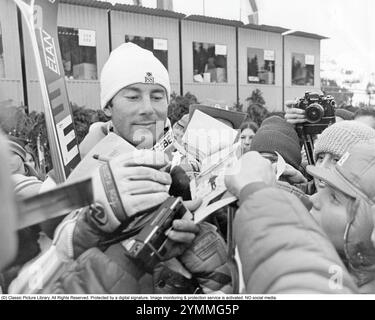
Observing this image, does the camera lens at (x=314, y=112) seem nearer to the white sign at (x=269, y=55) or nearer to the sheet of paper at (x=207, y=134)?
the white sign at (x=269, y=55)

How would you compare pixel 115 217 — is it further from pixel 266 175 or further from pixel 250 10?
pixel 250 10

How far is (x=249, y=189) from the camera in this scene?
2.23 ft

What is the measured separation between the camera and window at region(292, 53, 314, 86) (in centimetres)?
109

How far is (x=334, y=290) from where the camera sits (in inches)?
26.6

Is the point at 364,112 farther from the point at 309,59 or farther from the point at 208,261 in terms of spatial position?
the point at 208,261

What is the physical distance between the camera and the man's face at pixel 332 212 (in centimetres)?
78

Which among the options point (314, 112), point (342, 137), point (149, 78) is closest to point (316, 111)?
point (314, 112)

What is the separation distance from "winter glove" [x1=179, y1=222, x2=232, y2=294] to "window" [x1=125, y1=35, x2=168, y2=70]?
43cm

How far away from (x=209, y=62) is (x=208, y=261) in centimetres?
53

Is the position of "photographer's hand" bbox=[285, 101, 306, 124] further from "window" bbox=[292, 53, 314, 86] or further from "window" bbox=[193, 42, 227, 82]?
"window" bbox=[193, 42, 227, 82]

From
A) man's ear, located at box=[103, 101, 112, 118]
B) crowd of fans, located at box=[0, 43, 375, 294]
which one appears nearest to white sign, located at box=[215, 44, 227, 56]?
crowd of fans, located at box=[0, 43, 375, 294]

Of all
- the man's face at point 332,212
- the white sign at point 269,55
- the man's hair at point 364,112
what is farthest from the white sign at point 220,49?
the man's hair at point 364,112

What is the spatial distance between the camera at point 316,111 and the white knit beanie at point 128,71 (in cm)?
44
